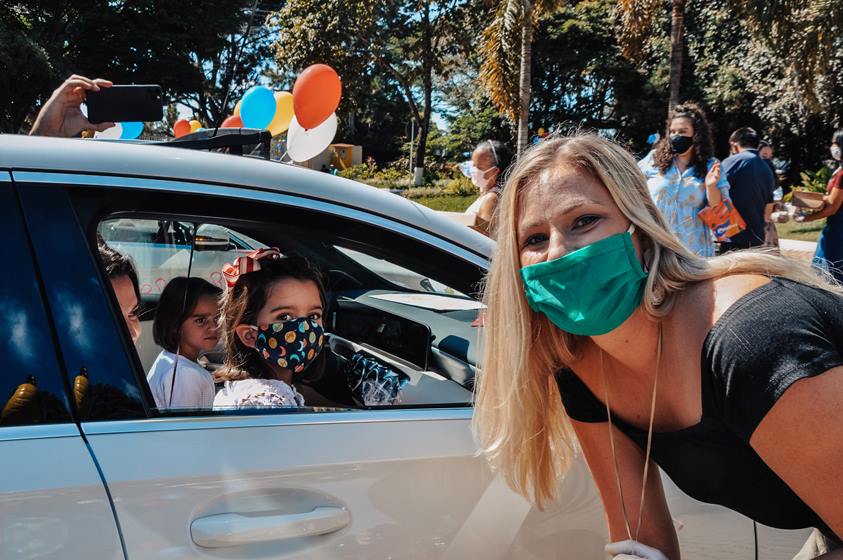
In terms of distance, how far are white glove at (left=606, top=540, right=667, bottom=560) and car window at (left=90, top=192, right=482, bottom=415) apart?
54 cm

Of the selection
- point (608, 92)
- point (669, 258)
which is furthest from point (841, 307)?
point (608, 92)

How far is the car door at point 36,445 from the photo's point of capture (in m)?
1.40

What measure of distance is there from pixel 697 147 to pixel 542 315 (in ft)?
13.9

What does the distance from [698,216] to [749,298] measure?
14.4 ft

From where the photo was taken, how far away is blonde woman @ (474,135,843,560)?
4.19 ft

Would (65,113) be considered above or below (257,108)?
below

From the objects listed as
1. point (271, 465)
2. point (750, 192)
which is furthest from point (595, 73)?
point (271, 465)

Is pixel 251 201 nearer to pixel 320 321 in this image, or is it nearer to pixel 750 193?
pixel 320 321

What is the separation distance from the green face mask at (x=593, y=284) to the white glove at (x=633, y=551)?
45cm

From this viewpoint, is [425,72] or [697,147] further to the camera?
[425,72]

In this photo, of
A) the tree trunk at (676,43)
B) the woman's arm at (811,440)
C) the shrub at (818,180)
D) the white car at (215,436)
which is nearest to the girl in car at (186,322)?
the white car at (215,436)

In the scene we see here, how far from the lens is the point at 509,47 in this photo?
1570 cm

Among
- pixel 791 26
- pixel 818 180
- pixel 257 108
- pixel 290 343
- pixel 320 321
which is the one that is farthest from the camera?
pixel 818 180

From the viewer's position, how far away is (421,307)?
2533 mm
